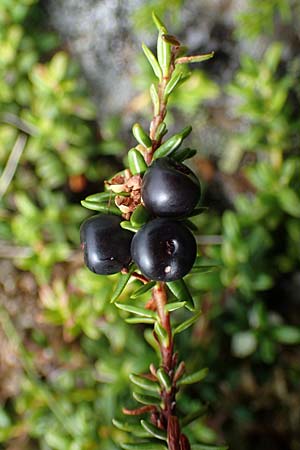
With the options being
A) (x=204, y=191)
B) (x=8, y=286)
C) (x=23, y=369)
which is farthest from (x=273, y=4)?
(x=23, y=369)

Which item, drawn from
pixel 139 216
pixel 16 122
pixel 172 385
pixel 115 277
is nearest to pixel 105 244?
pixel 139 216

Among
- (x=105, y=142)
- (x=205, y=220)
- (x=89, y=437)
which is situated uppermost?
(x=105, y=142)

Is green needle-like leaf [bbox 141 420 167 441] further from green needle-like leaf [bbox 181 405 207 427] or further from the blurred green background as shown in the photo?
the blurred green background

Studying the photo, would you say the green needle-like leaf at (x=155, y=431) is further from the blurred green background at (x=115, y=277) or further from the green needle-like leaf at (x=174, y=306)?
the blurred green background at (x=115, y=277)

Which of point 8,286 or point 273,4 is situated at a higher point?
point 273,4

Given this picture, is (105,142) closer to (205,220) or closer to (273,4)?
(205,220)

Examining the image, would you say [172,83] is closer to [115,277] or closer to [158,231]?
[158,231]

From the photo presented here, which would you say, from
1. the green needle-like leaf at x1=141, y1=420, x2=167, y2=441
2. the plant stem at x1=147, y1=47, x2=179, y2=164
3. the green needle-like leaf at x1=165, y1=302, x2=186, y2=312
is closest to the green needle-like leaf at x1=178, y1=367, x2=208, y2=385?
the green needle-like leaf at x1=141, y1=420, x2=167, y2=441
